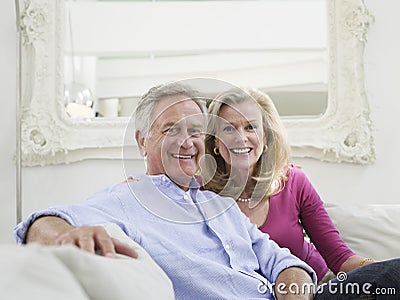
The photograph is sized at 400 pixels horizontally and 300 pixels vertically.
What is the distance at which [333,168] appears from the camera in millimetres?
2574

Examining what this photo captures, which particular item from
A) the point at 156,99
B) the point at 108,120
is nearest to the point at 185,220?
the point at 156,99

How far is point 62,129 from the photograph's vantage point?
8.40 ft

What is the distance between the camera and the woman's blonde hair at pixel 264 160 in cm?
151

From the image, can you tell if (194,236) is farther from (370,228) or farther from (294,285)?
(370,228)

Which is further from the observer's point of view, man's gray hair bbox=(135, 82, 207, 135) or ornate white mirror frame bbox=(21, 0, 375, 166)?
ornate white mirror frame bbox=(21, 0, 375, 166)

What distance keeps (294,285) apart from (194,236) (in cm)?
22

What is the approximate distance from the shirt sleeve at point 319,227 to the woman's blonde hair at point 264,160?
0.20 feet

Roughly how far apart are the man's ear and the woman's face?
158 mm

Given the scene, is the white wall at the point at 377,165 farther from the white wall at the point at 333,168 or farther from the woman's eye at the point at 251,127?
the woman's eye at the point at 251,127
